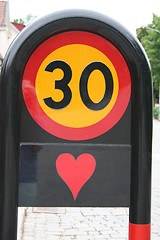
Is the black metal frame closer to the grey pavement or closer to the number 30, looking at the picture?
the number 30

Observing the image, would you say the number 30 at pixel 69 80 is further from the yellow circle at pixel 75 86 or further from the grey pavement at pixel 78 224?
the grey pavement at pixel 78 224

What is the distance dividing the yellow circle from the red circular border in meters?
0.02

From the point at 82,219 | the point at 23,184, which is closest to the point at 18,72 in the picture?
the point at 23,184

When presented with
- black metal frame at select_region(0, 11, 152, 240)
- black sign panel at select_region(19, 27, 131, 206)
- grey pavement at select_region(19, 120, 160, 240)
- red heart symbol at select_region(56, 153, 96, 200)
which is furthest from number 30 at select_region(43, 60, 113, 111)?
grey pavement at select_region(19, 120, 160, 240)

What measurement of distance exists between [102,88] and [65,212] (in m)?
4.17

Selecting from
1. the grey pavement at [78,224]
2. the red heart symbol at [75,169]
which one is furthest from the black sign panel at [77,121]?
the grey pavement at [78,224]

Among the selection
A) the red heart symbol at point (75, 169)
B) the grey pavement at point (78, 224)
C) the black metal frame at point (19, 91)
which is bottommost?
the grey pavement at point (78, 224)

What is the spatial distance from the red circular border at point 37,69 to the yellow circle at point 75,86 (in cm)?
2

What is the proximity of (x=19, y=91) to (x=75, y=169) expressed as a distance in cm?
48

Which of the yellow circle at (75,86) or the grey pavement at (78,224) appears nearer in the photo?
the yellow circle at (75,86)

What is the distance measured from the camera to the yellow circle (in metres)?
2.15

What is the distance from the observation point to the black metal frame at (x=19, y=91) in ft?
6.89

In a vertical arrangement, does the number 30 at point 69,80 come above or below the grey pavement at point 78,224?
above

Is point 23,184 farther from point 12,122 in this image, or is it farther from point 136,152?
point 136,152
